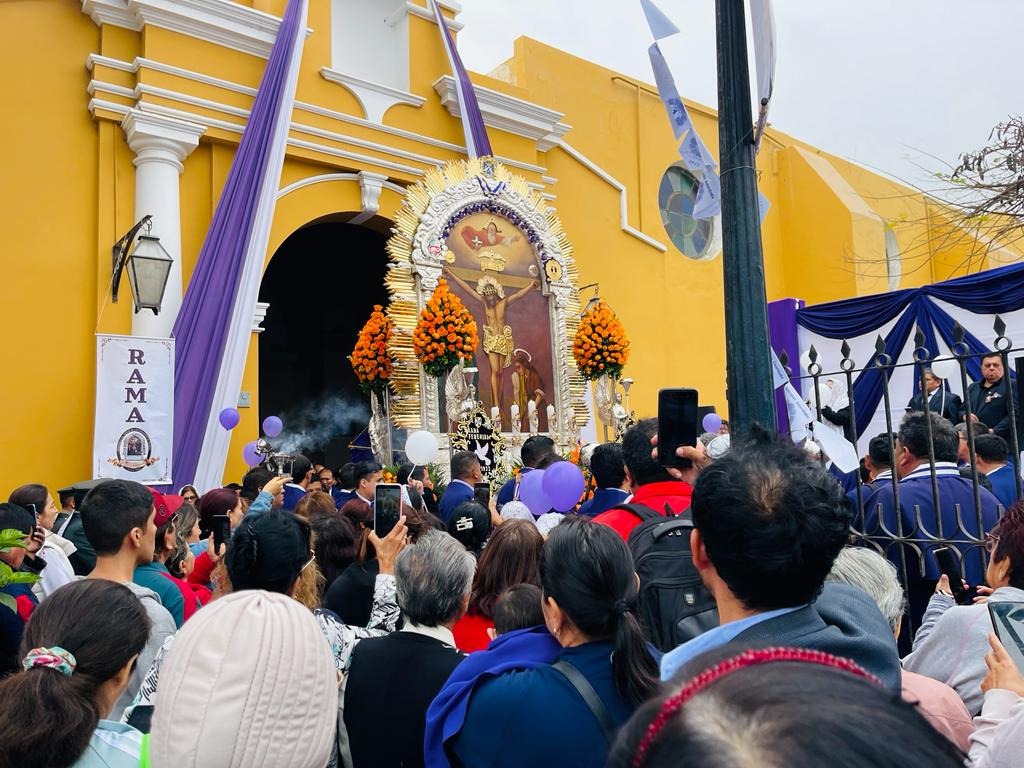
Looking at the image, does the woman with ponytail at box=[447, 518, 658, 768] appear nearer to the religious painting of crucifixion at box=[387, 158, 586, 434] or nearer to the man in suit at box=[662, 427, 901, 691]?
the man in suit at box=[662, 427, 901, 691]

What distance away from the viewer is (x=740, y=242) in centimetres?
318

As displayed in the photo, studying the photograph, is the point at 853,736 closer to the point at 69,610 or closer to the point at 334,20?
the point at 69,610

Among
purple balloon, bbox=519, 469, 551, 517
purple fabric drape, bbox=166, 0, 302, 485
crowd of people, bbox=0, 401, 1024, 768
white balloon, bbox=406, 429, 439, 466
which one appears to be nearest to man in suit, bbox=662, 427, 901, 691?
crowd of people, bbox=0, 401, 1024, 768

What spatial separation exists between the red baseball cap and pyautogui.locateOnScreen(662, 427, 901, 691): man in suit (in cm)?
245

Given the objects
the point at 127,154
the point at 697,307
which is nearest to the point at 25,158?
the point at 127,154

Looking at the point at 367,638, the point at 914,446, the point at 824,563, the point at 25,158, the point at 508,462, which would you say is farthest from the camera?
the point at 508,462

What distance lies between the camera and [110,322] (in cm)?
868

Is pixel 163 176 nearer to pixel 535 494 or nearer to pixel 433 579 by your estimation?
pixel 535 494

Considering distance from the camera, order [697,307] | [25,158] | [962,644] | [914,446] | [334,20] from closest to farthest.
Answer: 1. [962,644]
2. [914,446]
3. [25,158]
4. [334,20]
5. [697,307]

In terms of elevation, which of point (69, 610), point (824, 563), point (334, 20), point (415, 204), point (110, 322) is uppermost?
point (334, 20)

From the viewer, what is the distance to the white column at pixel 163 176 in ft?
28.9

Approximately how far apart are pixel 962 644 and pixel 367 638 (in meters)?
1.67

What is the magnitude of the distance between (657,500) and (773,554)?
1.67m

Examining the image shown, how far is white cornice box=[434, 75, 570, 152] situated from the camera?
11.6m
